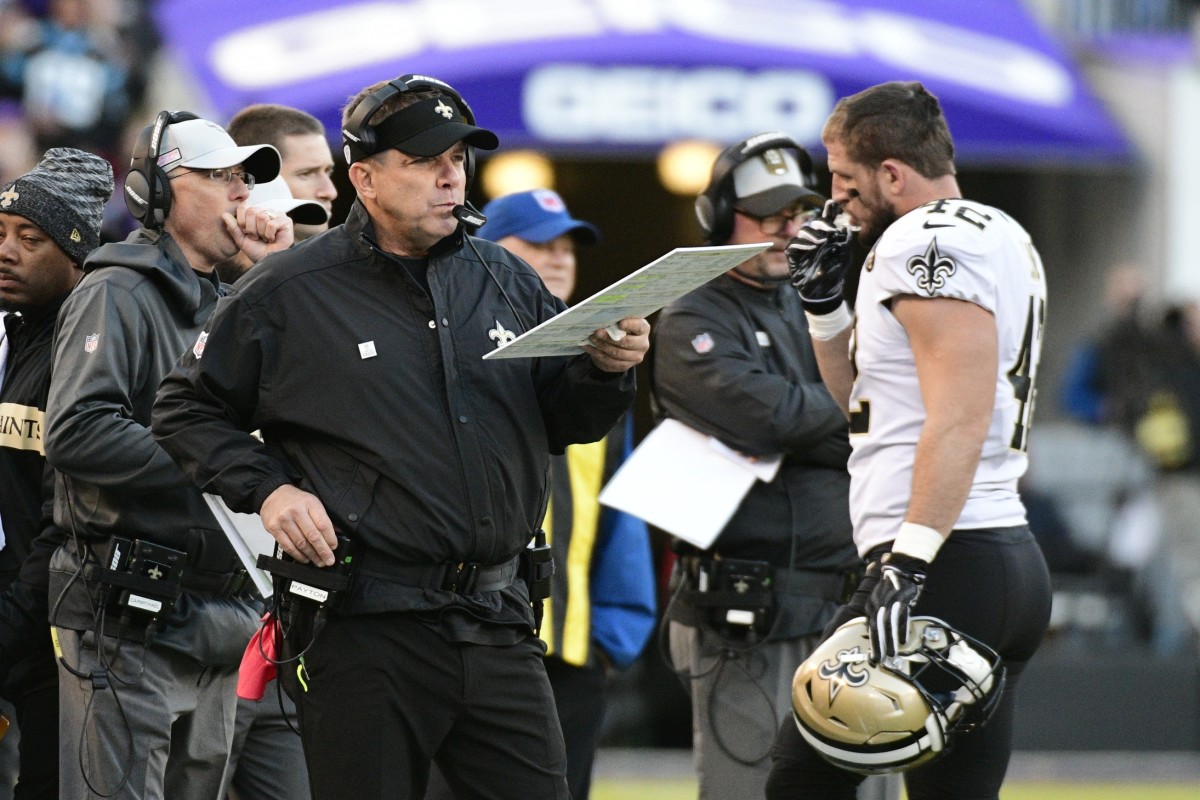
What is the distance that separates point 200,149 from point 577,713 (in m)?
2.05

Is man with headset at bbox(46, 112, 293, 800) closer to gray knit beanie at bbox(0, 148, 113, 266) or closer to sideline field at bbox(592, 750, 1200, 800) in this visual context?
gray knit beanie at bbox(0, 148, 113, 266)

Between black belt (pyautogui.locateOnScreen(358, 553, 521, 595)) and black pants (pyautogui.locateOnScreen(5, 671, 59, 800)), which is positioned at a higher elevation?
black belt (pyautogui.locateOnScreen(358, 553, 521, 595))

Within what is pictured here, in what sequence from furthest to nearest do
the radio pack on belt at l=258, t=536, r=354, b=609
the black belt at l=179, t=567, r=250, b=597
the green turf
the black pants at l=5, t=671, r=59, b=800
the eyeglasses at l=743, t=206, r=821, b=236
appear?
the green turf → the eyeglasses at l=743, t=206, r=821, b=236 → the black pants at l=5, t=671, r=59, b=800 → the black belt at l=179, t=567, r=250, b=597 → the radio pack on belt at l=258, t=536, r=354, b=609

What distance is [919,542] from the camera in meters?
4.31

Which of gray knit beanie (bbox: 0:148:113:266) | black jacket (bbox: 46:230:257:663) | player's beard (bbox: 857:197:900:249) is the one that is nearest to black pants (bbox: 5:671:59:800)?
black jacket (bbox: 46:230:257:663)

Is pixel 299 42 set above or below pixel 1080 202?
above

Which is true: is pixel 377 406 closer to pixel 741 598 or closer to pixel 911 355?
pixel 911 355

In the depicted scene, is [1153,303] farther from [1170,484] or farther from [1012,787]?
[1012,787]

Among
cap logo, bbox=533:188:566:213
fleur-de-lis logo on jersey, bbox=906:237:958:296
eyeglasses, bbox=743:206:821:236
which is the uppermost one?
fleur-de-lis logo on jersey, bbox=906:237:958:296

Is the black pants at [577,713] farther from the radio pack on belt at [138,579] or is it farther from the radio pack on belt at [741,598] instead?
the radio pack on belt at [138,579]

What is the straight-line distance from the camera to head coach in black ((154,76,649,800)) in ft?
13.5

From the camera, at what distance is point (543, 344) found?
4.07m

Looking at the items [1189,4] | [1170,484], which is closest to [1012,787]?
[1170,484]

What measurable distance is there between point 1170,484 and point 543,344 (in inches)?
346
